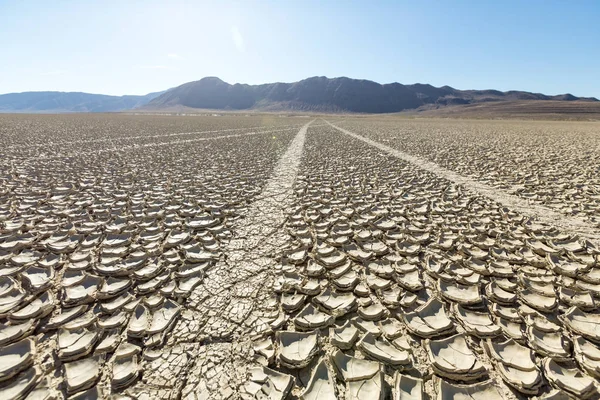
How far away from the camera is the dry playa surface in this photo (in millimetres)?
1343

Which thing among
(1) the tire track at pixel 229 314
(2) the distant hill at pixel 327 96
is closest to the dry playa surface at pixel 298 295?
(1) the tire track at pixel 229 314

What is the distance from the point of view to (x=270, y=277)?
2203 mm

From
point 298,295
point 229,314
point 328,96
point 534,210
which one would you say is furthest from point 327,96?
point 229,314

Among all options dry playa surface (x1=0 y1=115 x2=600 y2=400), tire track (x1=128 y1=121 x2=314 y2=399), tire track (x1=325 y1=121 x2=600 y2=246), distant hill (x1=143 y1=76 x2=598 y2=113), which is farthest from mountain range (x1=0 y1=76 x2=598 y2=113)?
tire track (x1=128 y1=121 x2=314 y2=399)

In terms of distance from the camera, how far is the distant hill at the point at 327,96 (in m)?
131

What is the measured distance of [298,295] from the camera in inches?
77.9

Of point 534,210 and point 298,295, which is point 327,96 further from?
point 298,295

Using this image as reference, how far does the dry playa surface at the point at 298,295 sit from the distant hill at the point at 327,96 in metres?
128

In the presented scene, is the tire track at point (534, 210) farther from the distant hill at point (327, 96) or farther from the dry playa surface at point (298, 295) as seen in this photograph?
the distant hill at point (327, 96)

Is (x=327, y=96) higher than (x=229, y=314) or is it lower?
higher

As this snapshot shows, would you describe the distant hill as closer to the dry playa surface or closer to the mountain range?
the mountain range

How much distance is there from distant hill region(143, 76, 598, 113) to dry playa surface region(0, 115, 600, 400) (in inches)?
5023

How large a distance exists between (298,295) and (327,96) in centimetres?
14799

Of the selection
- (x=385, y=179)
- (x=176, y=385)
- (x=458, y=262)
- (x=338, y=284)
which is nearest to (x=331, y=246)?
(x=338, y=284)
